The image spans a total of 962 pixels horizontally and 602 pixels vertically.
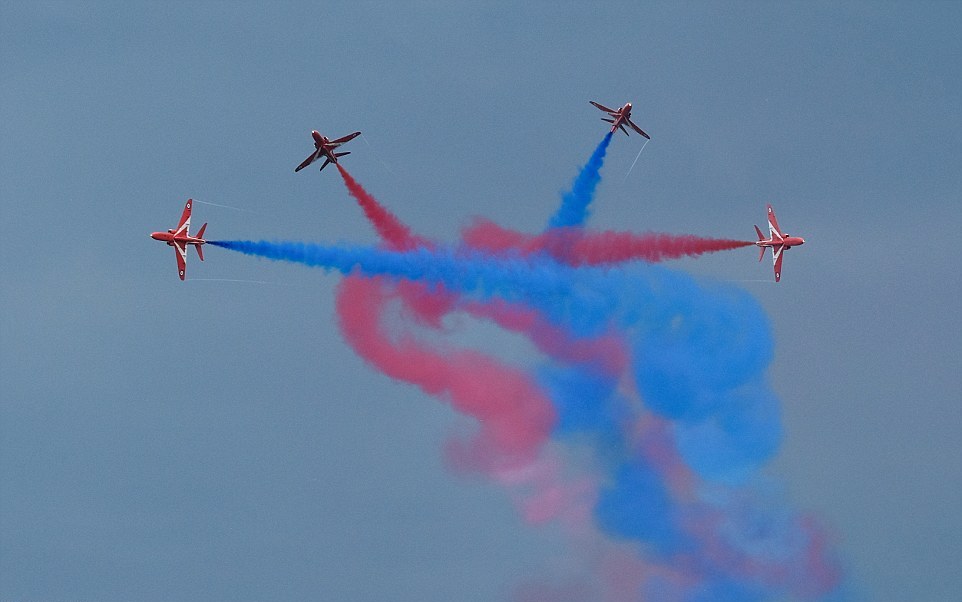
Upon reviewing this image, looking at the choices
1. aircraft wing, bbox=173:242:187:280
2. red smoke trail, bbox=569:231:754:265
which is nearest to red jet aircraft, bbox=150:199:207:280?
aircraft wing, bbox=173:242:187:280

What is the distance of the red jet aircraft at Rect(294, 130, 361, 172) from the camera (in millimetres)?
78812

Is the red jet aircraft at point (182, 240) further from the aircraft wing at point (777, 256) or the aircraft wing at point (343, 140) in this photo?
the aircraft wing at point (777, 256)

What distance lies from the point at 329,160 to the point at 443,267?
6.79m

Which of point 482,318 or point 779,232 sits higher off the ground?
point 779,232

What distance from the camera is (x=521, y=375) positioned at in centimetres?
8088

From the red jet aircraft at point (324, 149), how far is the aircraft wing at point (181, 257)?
244 inches

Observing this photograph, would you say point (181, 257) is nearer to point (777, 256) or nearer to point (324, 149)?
point (324, 149)

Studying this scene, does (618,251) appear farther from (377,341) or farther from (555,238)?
(377,341)

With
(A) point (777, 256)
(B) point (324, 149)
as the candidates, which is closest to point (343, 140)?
(B) point (324, 149)

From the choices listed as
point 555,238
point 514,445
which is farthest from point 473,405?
point 555,238

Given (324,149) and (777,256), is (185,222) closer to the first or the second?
(324,149)

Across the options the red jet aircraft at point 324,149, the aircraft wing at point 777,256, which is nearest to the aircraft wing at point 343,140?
the red jet aircraft at point 324,149

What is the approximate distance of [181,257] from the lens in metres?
80.1

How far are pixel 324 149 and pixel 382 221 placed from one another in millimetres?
4048
